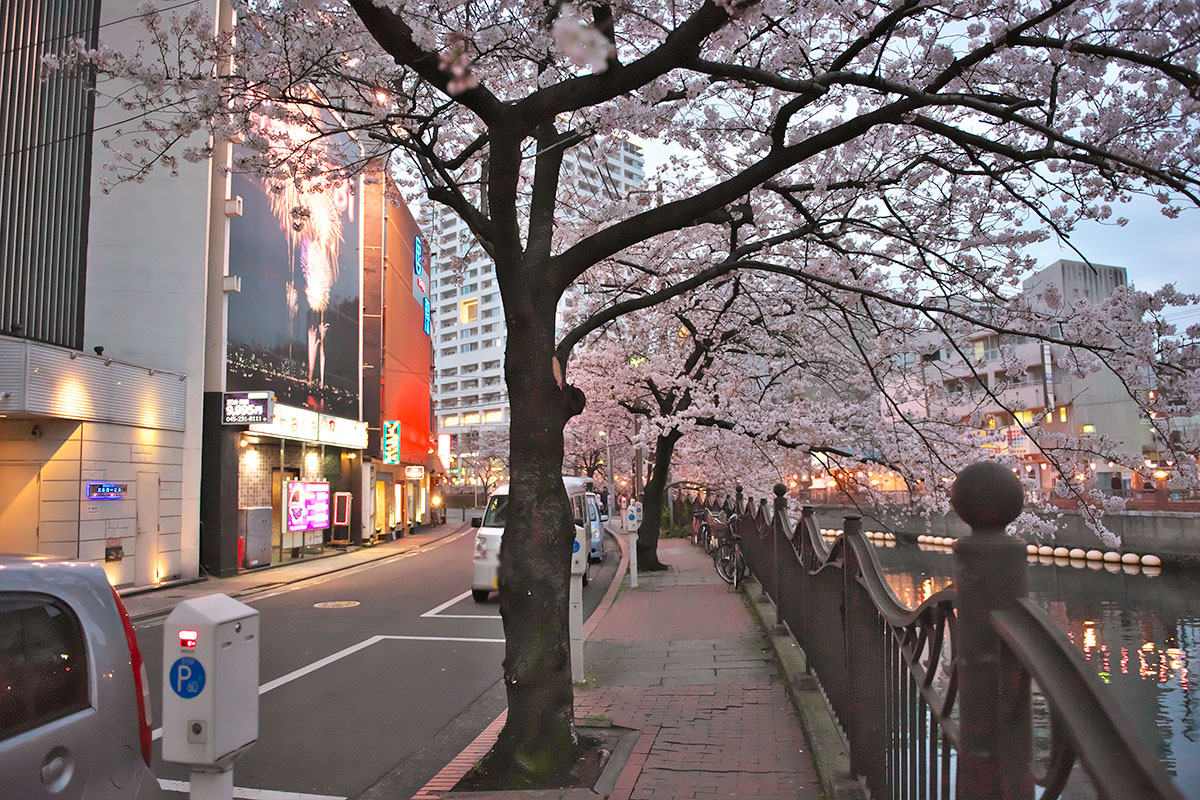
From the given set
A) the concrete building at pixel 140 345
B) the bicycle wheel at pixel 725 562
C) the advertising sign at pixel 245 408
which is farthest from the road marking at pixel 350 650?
the advertising sign at pixel 245 408

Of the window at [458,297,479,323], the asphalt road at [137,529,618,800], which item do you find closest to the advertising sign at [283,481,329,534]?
the asphalt road at [137,529,618,800]

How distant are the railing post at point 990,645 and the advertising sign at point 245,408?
20219mm

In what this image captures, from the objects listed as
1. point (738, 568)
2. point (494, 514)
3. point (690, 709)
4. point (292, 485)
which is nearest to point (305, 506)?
point (292, 485)

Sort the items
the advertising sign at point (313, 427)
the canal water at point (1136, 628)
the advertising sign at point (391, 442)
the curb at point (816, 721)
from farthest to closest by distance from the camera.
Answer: the advertising sign at point (391, 442)
the advertising sign at point (313, 427)
the canal water at point (1136, 628)
the curb at point (816, 721)

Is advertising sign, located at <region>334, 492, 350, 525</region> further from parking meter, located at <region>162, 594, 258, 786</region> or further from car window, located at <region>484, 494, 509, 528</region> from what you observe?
parking meter, located at <region>162, 594, 258, 786</region>

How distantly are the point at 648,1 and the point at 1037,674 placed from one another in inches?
296

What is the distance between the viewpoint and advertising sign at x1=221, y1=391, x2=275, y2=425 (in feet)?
65.0

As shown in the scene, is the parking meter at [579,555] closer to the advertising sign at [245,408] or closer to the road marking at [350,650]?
the road marking at [350,650]

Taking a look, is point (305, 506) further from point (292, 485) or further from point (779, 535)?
point (779, 535)

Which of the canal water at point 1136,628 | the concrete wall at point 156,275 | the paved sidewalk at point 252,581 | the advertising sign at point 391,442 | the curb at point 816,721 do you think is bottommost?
the canal water at point 1136,628

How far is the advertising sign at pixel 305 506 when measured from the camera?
23625 mm

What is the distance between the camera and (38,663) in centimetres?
272

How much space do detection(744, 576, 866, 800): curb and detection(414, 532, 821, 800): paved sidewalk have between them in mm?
164

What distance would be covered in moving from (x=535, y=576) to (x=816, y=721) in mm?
2216
